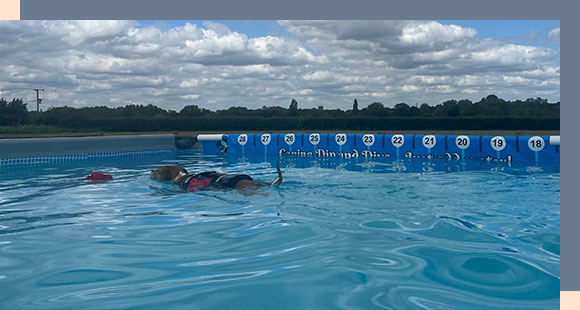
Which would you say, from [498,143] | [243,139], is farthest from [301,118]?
[498,143]

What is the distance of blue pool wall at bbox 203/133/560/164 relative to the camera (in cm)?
1028

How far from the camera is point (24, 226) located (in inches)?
178

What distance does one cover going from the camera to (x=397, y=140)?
12008 mm

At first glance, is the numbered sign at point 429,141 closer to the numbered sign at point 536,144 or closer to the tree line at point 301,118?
the numbered sign at point 536,144

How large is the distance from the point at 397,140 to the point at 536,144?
322 cm

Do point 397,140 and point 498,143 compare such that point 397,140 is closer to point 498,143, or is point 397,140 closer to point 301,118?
point 498,143

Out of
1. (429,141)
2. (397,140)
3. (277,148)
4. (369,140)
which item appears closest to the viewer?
(429,141)

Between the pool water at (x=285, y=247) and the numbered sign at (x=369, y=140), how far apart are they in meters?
5.50

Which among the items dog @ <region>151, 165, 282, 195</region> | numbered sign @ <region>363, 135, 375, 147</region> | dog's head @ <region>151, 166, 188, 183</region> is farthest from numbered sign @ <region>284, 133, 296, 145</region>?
dog @ <region>151, 165, 282, 195</region>

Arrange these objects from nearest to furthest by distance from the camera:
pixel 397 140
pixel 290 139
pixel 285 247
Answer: pixel 285 247
pixel 397 140
pixel 290 139

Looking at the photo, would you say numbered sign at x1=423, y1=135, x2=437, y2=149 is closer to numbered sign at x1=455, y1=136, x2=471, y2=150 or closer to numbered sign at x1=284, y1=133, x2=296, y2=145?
numbered sign at x1=455, y1=136, x2=471, y2=150

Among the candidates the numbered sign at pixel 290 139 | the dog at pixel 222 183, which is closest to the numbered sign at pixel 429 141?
the numbered sign at pixel 290 139

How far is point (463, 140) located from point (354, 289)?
9276 millimetres

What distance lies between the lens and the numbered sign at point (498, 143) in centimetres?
1058
